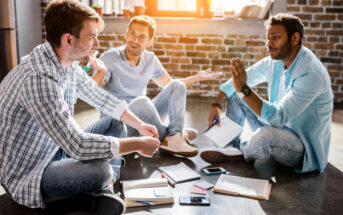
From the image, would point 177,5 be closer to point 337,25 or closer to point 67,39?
point 337,25

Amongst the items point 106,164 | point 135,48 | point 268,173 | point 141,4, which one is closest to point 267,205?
point 268,173

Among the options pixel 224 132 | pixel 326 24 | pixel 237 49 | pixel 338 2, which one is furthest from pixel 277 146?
pixel 338 2

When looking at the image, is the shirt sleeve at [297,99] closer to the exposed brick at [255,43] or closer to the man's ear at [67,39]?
the man's ear at [67,39]

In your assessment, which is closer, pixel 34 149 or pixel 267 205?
pixel 34 149

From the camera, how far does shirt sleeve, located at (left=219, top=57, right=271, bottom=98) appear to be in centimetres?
234

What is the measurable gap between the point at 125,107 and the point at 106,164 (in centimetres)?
45

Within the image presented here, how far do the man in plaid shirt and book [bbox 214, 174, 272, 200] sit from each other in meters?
0.59

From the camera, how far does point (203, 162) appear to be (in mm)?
2316

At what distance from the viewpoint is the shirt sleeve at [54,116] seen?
1.29m

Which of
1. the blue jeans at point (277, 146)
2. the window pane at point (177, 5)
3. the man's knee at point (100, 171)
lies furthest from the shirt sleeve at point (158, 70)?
the window pane at point (177, 5)

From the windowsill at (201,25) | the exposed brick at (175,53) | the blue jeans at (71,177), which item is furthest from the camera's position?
the exposed brick at (175,53)

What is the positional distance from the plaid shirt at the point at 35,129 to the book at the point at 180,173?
71cm

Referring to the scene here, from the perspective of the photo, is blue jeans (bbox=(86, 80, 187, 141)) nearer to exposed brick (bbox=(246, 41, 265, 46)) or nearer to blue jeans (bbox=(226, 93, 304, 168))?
blue jeans (bbox=(226, 93, 304, 168))

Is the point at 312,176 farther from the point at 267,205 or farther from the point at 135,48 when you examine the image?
the point at 135,48
